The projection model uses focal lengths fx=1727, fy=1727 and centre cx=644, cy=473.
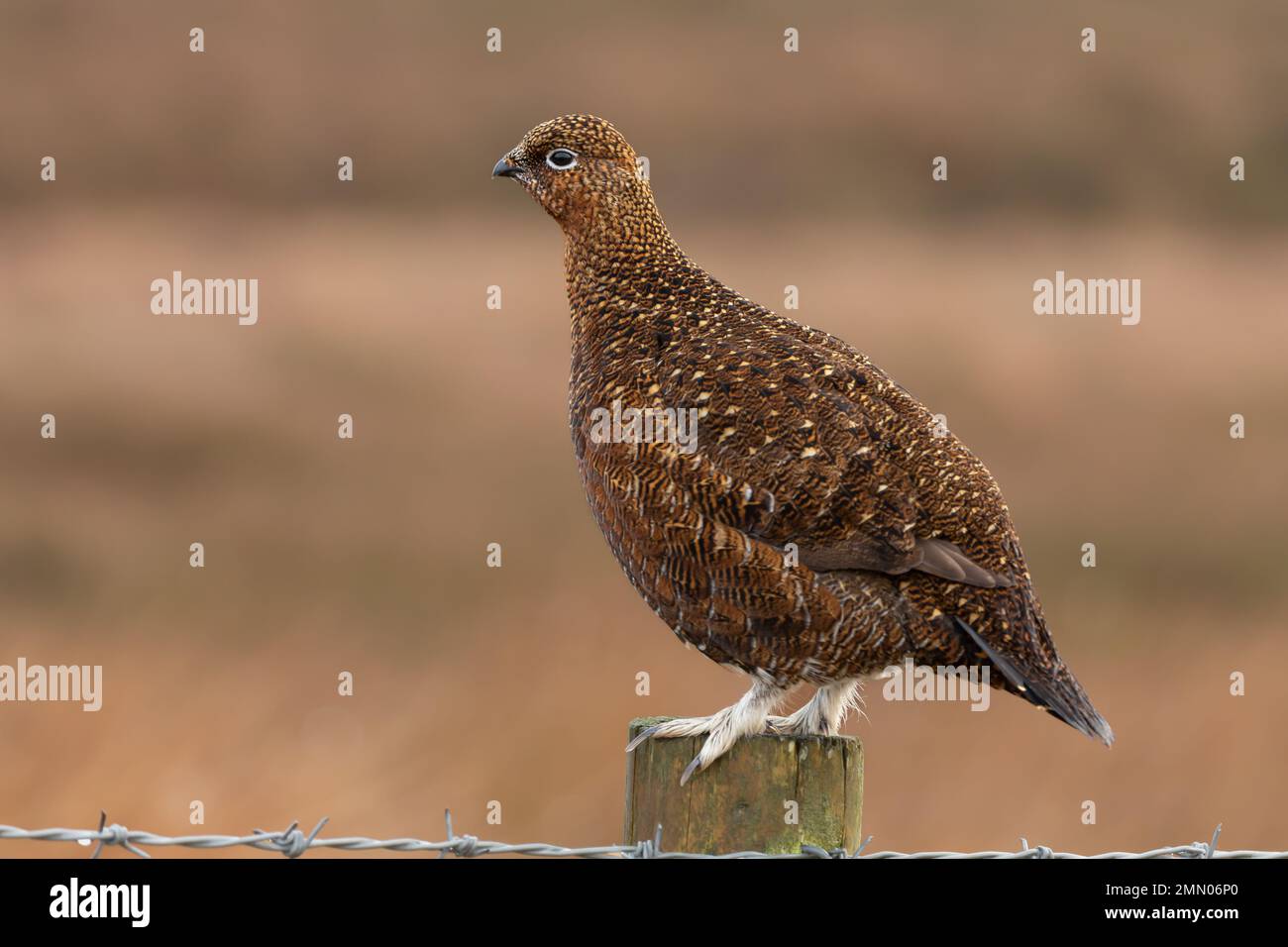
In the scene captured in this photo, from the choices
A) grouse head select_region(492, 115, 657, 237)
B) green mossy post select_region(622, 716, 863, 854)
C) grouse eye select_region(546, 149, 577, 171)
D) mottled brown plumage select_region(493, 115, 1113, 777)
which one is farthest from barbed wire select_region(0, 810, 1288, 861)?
grouse eye select_region(546, 149, 577, 171)

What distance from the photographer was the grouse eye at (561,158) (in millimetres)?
6043

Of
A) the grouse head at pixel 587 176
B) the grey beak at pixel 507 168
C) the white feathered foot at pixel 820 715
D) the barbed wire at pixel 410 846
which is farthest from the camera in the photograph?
the grey beak at pixel 507 168

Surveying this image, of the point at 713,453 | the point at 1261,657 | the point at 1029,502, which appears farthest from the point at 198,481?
the point at 713,453

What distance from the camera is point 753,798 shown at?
4.66 m

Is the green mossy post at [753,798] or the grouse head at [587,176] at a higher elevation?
the grouse head at [587,176]

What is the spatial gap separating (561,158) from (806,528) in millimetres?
1803

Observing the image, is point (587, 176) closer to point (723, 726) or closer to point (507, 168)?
point (507, 168)

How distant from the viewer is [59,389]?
14.1 m

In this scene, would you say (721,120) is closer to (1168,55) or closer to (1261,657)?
(1168,55)

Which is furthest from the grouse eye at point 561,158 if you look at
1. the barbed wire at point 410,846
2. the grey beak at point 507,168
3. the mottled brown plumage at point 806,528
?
the barbed wire at point 410,846

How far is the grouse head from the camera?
601cm

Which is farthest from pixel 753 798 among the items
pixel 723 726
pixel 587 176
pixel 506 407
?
pixel 506 407

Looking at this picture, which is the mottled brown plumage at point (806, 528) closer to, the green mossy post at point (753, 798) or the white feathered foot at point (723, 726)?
the white feathered foot at point (723, 726)

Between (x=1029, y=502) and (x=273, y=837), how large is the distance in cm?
950
